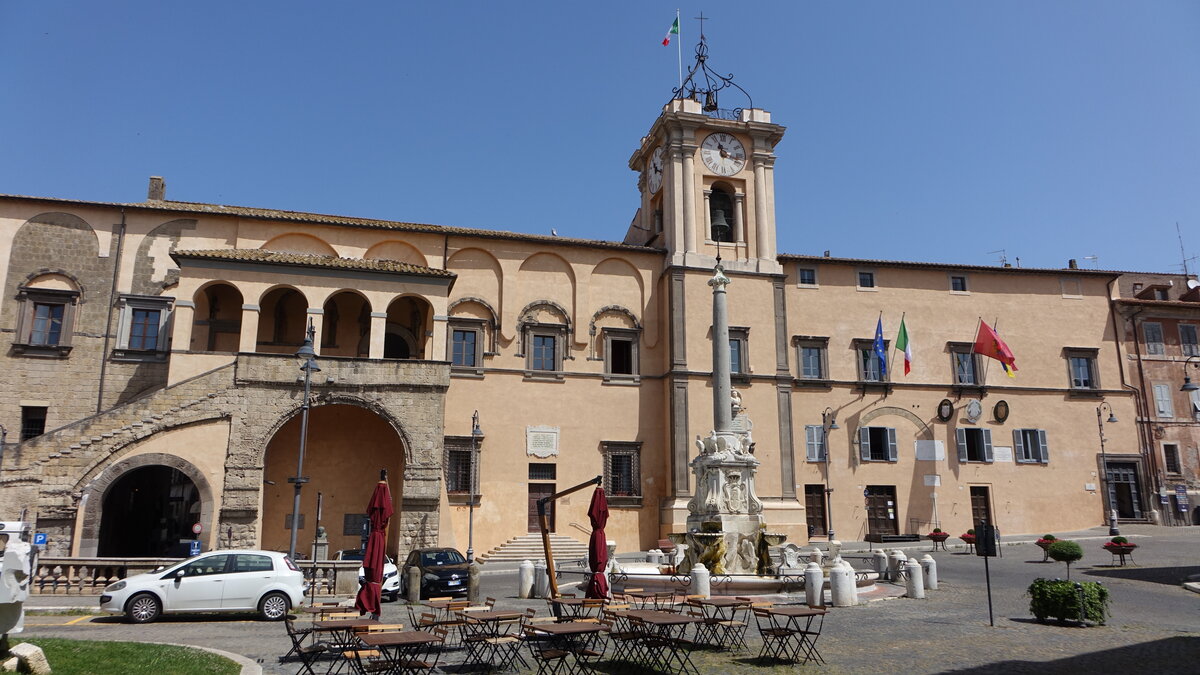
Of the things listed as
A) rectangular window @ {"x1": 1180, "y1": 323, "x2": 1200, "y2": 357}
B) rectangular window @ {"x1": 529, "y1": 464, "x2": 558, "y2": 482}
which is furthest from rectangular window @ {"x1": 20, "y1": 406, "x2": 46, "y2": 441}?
rectangular window @ {"x1": 1180, "y1": 323, "x2": 1200, "y2": 357}

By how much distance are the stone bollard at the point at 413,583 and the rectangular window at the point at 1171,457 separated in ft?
108

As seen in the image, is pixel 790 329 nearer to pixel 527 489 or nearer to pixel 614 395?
pixel 614 395

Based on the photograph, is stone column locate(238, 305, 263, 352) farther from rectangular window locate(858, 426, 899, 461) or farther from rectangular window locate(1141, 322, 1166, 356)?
rectangular window locate(1141, 322, 1166, 356)

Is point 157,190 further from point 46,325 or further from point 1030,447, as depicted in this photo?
point 1030,447

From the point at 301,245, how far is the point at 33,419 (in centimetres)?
1010

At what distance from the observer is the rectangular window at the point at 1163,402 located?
117ft

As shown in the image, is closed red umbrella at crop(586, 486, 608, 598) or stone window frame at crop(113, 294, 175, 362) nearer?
closed red umbrella at crop(586, 486, 608, 598)

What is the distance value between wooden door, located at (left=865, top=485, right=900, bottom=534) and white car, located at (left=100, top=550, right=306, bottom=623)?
2383 centimetres

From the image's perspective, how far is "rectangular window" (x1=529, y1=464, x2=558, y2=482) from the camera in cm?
2955

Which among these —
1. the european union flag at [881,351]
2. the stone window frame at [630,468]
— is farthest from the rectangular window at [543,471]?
the european union flag at [881,351]

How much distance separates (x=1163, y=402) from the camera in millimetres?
35781

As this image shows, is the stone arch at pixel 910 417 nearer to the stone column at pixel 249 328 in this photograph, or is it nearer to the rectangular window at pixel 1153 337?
the rectangular window at pixel 1153 337

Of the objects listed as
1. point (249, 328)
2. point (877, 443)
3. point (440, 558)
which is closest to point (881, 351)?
point (877, 443)

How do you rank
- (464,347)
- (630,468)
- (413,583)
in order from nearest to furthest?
1. (413,583)
2. (464,347)
3. (630,468)
